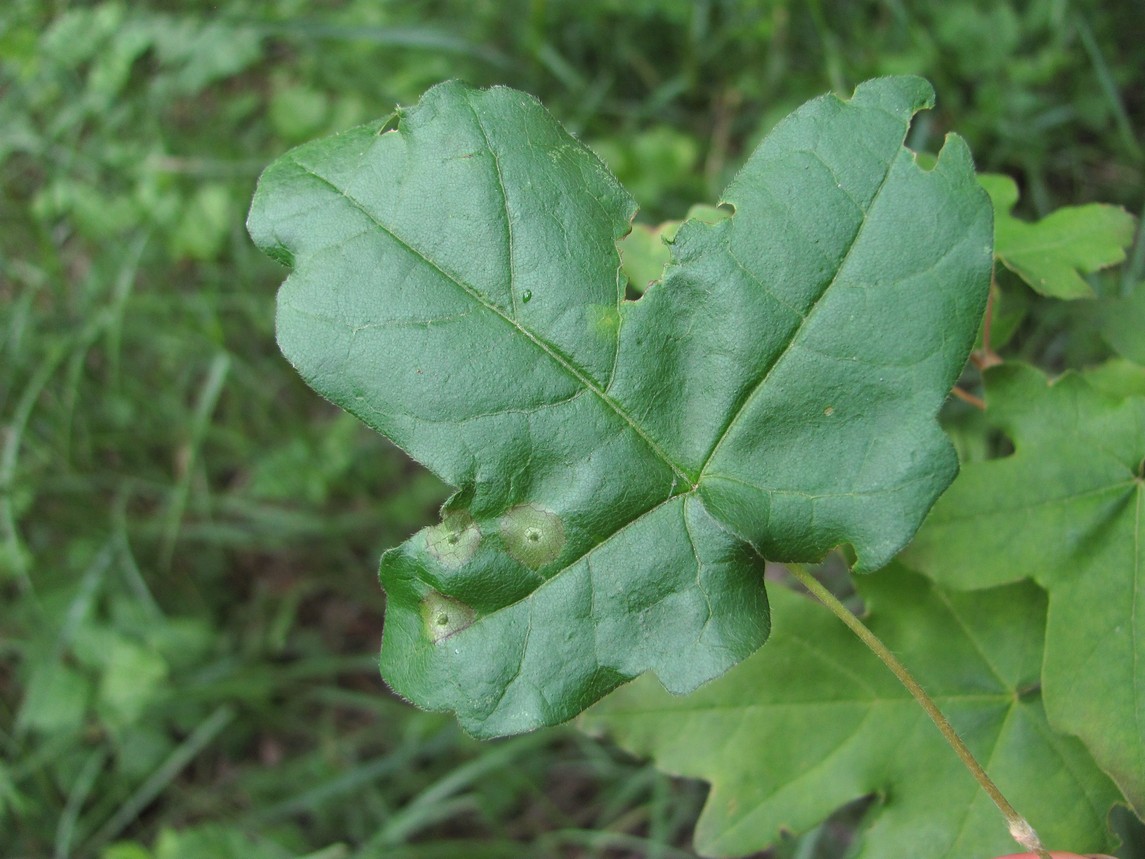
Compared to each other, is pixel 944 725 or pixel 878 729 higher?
pixel 944 725

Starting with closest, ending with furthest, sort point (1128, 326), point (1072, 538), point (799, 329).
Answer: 1. point (799, 329)
2. point (1072, 538)
3. point (1128, 326)

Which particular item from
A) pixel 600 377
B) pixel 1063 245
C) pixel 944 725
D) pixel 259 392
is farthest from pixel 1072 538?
pixel 259 392

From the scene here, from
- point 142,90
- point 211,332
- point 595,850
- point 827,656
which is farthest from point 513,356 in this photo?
point 142,90

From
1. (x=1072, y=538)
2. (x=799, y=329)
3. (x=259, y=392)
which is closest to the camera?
(x=799, y=329)

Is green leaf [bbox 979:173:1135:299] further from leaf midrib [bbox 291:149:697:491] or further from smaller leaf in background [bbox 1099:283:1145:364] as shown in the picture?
leaf midrib [bbox 291:149:697:491]

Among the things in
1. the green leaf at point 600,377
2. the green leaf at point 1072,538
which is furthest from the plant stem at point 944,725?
the green leaf at point 1072,538

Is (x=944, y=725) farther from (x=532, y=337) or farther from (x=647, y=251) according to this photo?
(x=647, y=251)

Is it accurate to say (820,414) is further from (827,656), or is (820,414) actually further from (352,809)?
(352,809)

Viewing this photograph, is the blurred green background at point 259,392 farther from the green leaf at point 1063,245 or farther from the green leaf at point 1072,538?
the green leaf at point 1072,538
